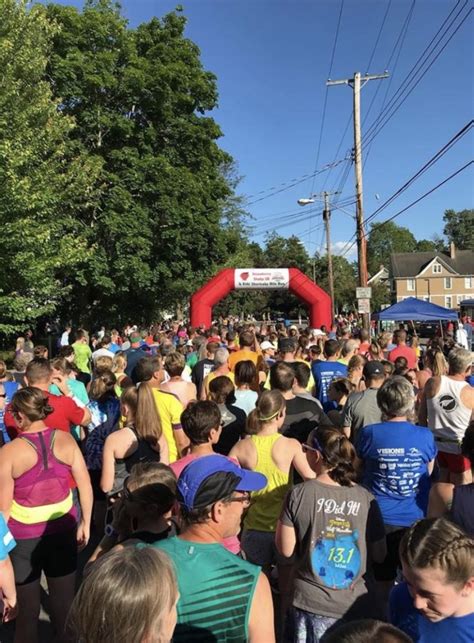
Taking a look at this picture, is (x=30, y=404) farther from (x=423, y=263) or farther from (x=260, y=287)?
(x=423, y=263)

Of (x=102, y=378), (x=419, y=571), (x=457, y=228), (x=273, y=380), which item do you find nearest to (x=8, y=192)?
(x=102, y=378)

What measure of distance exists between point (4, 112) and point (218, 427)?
42.2ft

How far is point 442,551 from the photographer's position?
5.77 ft

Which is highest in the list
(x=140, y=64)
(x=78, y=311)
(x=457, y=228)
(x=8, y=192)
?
(x=457, y=228)

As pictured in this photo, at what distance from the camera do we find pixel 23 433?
3.19 meters

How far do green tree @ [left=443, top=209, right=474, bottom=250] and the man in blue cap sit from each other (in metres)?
119

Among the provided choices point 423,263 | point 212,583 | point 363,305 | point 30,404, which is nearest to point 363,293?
point 363,305

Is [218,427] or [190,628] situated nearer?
[190,628]

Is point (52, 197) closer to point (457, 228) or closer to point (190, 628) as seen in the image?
point (190, 628)

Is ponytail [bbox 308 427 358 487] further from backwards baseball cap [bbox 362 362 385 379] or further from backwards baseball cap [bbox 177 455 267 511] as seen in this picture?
backwards baseball cap [bbox 362 362 385 379]

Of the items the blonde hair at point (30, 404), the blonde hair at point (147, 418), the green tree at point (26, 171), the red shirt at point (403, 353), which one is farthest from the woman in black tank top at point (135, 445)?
the green tree at point (26, 171)

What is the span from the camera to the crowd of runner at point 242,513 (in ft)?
5.49

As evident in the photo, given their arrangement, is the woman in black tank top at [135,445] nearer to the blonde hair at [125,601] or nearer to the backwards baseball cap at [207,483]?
the backwards baseball cap at [207,483]

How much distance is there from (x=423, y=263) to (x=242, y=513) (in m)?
74.0
